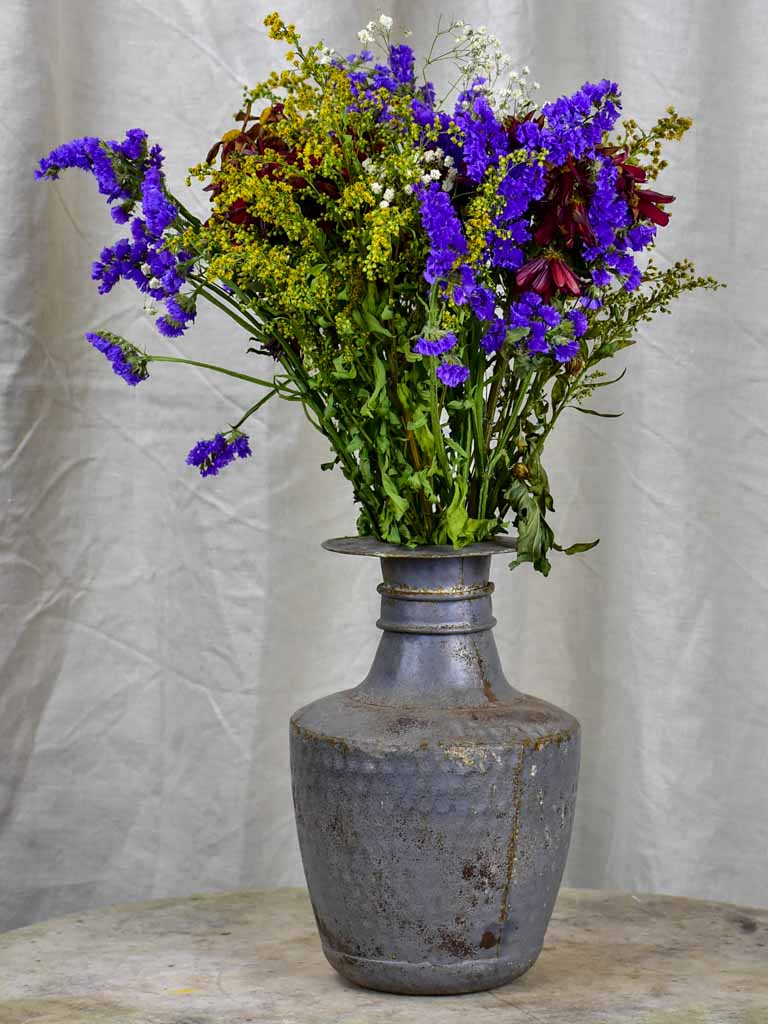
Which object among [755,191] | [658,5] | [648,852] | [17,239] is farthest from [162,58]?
[648,852]

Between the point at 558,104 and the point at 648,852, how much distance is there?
95 centimetres

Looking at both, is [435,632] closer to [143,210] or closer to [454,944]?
[454,944]

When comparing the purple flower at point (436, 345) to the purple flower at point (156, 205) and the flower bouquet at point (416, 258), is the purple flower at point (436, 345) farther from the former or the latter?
the purple flower at point (156, 205)

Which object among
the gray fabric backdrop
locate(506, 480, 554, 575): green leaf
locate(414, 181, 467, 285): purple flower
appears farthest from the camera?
the gray fabric backdrop

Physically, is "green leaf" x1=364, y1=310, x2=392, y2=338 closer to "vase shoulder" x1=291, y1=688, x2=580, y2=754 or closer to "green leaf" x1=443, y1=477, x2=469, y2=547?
"green leaf" x1=443, y1=477, x2=469, y2=547

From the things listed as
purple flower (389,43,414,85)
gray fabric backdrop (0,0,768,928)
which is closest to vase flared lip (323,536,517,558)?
purple flower (389,43,414,85)

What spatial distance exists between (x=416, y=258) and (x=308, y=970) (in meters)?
0.53

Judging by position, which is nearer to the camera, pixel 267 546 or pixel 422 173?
pixel 422 173

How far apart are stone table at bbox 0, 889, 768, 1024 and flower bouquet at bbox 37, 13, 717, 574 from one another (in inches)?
12.4

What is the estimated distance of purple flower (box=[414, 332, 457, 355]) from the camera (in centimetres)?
93

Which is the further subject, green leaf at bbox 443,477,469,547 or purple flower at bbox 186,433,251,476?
purple flower at bbox 186,433,251,476

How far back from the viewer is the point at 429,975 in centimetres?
100

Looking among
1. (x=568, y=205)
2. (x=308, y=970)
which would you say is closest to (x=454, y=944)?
→ (x=308, y=970)

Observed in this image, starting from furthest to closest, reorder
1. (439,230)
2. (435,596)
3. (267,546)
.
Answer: (267,546) < (435,596) < (439,230)
